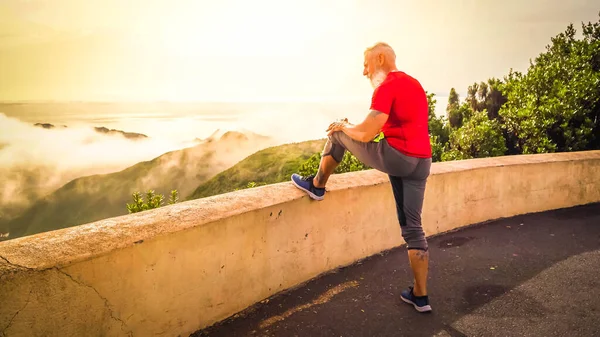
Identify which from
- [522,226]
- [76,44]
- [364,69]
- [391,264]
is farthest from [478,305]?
[76,44]

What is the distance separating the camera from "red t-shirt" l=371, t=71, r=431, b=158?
2.74 meters

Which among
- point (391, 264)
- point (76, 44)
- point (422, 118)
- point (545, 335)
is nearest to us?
point (545, 335)

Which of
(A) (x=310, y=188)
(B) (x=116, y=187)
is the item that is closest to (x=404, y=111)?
(A) (x=310, y=188)

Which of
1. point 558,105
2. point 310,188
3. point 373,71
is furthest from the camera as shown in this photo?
point 558,105

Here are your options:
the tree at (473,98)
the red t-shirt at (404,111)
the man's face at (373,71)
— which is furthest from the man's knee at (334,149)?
the tree at (473,98)

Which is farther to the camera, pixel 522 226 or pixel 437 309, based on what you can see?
pixel 522 226

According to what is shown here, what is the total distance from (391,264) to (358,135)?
159 centimetres

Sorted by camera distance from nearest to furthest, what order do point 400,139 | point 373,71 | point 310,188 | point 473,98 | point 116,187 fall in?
1. point 400,139
2. point 373,71
3. point 310,188
4. point 473,98
5. point 116,187

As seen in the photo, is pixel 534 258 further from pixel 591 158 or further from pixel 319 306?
pixel 591 158


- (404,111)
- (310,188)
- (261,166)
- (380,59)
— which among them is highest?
(380,59)

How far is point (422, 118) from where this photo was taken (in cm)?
290

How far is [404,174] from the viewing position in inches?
114

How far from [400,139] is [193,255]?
161 centimetres

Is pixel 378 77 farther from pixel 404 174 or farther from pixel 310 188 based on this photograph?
pixel 310 188
